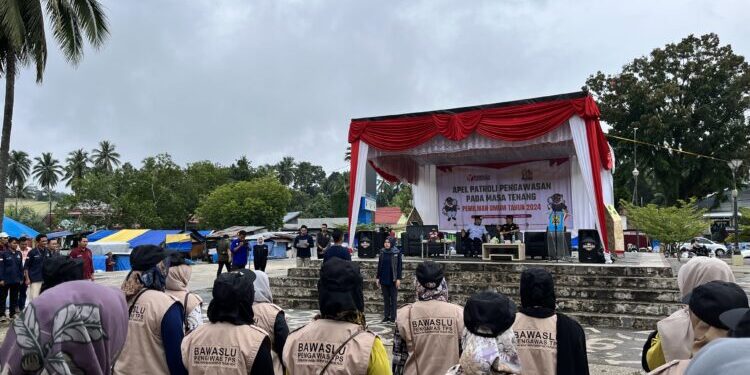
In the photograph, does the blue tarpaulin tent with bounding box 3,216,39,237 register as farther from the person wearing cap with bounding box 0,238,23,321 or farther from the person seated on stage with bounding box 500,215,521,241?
the person seated on stage with bounding box 500,215,521,241

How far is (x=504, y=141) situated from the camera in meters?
12.2

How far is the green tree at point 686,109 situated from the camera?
28.1 m

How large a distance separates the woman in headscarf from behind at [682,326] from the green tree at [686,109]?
28722mm

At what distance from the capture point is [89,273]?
10.4 metres

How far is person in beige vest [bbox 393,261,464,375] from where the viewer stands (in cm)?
319

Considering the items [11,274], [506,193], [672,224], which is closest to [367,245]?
[506,193]

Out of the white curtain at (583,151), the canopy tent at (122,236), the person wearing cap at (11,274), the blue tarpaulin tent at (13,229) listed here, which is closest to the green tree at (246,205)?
the canopy tent at (122,236)

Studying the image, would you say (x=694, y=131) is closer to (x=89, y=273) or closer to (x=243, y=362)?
(x=89, y=273)

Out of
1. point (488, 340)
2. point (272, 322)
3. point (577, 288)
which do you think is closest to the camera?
point (488, 340)

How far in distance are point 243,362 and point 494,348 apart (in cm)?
115

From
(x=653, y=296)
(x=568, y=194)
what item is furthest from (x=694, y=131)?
(x=653, y=296)

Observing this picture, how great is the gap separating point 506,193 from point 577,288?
6298mm

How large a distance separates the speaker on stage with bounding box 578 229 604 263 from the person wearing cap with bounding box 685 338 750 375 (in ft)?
33.9

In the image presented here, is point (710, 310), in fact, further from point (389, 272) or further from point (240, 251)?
point (240, 251)
